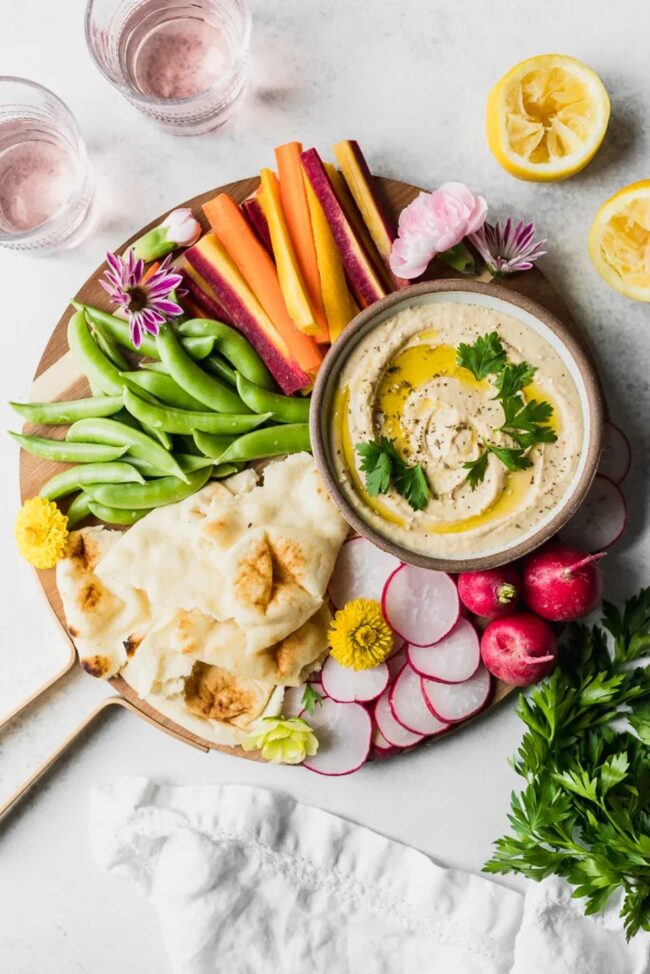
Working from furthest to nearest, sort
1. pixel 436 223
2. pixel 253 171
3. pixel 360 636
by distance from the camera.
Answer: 1. pixel 253 171
2. pixel 360 636
3. pixel 436 223

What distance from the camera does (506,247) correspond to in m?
3.24

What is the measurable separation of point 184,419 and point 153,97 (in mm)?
1231

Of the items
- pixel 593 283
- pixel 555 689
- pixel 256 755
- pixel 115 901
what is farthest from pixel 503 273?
pixel 115 901

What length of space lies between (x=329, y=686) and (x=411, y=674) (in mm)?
295

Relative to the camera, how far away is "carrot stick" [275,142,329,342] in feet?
10.7

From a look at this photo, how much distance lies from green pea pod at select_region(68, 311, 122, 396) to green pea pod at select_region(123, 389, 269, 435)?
0.10m

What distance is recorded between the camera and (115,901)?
3.70m

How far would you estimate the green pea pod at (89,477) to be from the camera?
3.30m

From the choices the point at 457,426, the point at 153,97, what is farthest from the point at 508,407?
the point at 153,97

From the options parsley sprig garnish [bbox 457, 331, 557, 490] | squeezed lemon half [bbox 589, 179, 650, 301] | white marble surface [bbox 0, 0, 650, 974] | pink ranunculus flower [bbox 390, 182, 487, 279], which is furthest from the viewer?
white marble surface [bbox 0, 0, 650, 974]

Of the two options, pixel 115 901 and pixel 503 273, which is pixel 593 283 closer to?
pixel 503 273

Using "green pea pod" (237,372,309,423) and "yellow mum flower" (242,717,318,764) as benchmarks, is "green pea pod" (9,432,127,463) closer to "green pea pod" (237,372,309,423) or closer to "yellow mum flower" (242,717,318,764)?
"green pea pod" (237,372,309,423)

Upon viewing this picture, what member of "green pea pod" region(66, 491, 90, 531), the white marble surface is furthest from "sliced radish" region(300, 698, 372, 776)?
"green pea pod" region(66, 491, 90, 531)

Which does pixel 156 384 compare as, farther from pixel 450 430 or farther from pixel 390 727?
pixel 390 727
